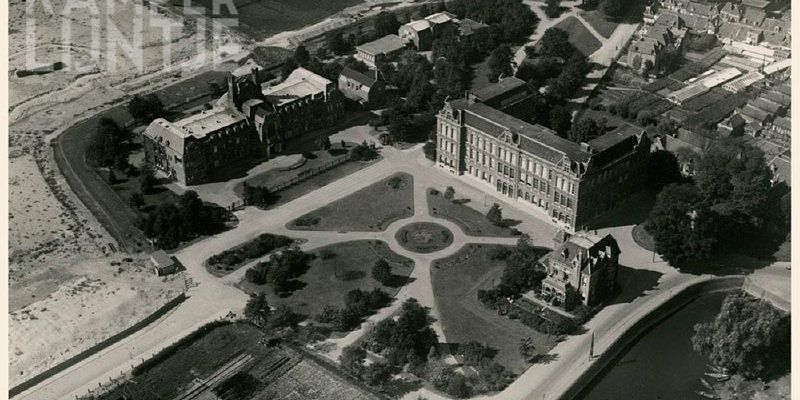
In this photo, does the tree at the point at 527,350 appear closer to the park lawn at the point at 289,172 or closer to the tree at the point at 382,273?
the tree at the point at 382,273

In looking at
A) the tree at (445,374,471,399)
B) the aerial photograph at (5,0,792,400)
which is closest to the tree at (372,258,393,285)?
the aerial photograph at (5,0,792,400)

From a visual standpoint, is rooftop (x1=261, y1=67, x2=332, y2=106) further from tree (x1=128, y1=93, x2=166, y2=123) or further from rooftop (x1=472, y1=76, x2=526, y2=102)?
rooftop (x1=472, y1=76, x2=526, y2=102)

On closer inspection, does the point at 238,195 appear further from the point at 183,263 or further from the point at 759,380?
the point at 759,380

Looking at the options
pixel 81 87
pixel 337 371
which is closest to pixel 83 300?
pixel 337 371

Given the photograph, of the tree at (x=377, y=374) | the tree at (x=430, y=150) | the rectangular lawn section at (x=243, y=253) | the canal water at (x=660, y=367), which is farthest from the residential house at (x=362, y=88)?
the tree at (x=377, y=374)

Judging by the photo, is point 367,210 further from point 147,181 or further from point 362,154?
point 147,181
